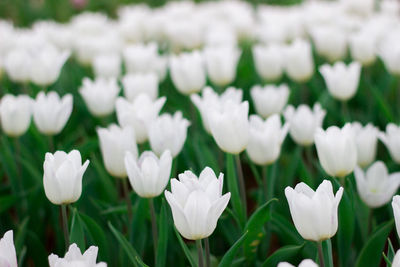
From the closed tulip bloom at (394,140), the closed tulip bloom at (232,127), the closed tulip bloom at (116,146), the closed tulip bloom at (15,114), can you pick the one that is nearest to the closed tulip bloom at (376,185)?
the closed tulip bloom at (394,140)

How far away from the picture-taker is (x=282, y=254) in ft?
4.96

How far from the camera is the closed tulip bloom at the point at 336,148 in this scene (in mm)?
1594

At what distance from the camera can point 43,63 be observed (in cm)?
259

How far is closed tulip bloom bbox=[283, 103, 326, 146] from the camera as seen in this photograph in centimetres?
196

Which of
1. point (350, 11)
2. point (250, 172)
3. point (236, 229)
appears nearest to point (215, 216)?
point (236, 229)

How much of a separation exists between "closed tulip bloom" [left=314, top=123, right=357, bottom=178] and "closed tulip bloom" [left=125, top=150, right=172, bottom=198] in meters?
0.45

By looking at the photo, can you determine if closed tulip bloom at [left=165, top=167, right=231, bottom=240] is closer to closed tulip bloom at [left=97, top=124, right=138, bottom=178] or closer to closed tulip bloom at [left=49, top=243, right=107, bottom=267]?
closed tulip bloom at [left=49, top=243, right=107, bottom=267]

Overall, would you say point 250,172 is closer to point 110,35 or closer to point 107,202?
point 107,202

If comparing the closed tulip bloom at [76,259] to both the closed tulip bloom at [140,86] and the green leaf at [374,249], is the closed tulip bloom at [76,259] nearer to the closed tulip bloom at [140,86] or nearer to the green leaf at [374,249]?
the green leaf at [374,249]

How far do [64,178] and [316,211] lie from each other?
0.68 metres

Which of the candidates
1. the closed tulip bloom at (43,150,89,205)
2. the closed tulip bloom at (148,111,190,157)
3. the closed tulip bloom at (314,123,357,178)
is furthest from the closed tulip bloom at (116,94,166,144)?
the closed tulip bloom at (314,123,357,178)

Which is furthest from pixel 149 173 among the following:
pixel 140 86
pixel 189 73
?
pixel 189 73

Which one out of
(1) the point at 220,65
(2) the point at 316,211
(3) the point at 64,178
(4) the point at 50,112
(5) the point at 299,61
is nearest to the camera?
(2) the point at 316,211

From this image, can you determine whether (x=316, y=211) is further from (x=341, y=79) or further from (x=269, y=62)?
(x=269, y=62)
